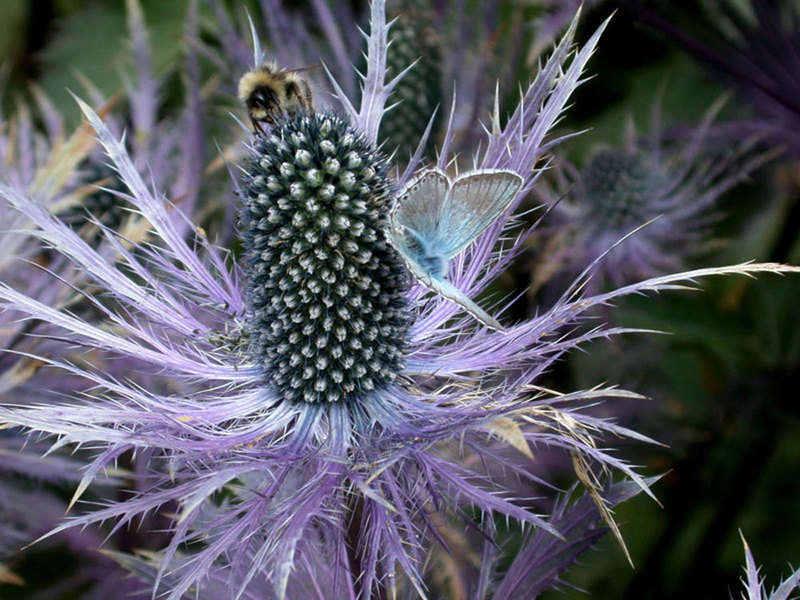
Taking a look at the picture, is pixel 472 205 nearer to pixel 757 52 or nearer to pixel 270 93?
pixel 270 93

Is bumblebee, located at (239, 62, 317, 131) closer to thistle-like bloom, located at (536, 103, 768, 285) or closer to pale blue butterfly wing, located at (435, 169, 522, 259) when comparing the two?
pale blue butterfly wing, located at (435, 169, 522, 259)

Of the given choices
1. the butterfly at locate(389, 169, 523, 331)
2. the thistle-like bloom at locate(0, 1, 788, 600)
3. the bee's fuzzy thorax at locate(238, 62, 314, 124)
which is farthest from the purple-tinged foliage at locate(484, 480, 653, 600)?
the bee's fuzzy thorax at locate(238, 62, 314, 124)

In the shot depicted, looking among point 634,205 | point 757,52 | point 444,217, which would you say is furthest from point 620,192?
point 444,217

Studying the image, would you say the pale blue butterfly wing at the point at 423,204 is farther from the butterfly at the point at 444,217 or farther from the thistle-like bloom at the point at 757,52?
the thistle-like bloom at the point at 757,52

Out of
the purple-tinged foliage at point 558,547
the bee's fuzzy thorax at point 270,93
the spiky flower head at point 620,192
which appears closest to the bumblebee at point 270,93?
the bee's fuzzy thorax at point 270,93

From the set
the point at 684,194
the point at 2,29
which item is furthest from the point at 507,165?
the point at 2,29
